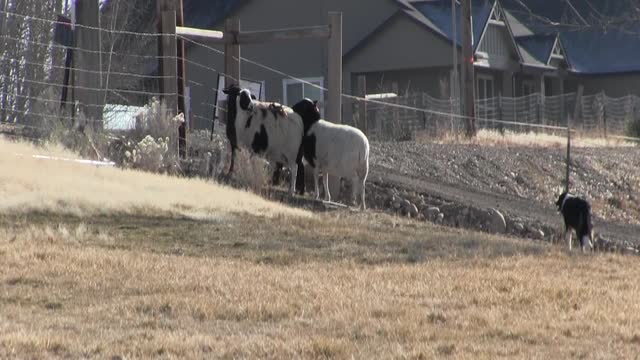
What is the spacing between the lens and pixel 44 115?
63.5ft

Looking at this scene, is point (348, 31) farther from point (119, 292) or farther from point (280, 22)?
point (119, 292)

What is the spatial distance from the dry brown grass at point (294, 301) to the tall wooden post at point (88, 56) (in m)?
5.00

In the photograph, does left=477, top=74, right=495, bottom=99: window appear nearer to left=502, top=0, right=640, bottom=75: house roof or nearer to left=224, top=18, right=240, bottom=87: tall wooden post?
left=502, top=0, right=640, bottom=75: house roof

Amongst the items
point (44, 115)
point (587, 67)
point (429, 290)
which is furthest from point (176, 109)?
point (587, 67)

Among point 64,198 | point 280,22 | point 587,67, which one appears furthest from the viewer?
point 587,67

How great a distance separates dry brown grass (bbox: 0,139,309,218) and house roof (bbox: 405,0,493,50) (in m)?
25.7

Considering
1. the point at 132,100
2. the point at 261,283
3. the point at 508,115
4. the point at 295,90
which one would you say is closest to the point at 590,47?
the point at 508,115

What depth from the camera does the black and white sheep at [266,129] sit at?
63.3ft

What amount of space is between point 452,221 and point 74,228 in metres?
7.25

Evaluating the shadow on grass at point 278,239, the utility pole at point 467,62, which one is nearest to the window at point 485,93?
the utility pole at point 467,62

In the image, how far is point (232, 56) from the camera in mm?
21031

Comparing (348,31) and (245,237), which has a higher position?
(348,31)

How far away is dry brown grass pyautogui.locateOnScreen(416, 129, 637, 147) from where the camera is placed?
30.7m

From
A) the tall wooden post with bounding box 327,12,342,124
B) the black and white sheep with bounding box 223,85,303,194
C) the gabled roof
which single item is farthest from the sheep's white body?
the gabled roof
